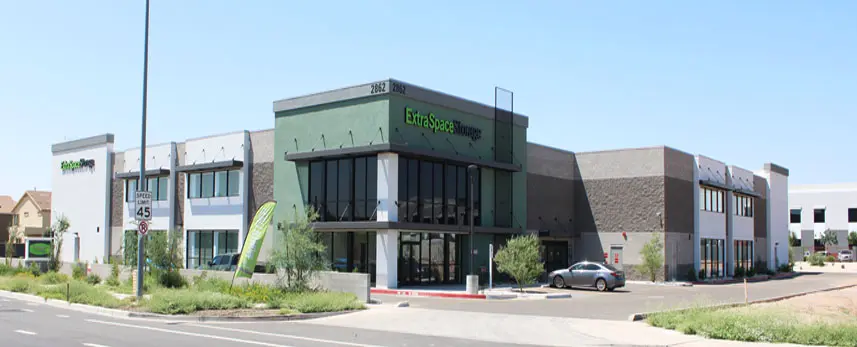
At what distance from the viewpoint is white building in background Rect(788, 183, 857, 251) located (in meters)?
105

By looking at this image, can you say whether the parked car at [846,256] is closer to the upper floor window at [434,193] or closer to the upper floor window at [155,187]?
the upper floor window at [434,193]

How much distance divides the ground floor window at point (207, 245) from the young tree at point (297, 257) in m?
17.4

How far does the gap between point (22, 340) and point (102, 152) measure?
39.7 meters

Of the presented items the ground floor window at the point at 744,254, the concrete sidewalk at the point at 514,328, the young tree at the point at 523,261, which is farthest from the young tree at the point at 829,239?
the concrete sidewalk at the point at 514,328

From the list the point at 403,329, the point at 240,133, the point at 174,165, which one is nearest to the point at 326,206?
the point at 240,133

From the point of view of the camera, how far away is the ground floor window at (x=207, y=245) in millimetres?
43281

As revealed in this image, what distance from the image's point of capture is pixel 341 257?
36.7 meters

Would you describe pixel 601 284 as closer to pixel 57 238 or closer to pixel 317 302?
pixel 317 302

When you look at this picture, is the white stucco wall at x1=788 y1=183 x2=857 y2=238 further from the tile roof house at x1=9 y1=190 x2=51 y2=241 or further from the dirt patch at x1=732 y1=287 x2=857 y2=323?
the tile roof house at x1=9 y1=190 x2=51 y2=241

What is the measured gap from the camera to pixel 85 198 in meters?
53.8

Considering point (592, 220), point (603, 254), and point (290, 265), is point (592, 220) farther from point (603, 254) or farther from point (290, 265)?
point (290, 265)

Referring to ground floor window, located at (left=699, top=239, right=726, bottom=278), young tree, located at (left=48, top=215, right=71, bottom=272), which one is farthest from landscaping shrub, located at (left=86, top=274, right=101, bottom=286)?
ground floor window, located at (left=699, top=239, right=726, bottom=278)

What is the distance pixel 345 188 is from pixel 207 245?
12910 mm

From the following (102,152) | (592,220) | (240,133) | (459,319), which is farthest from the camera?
(102,152)
